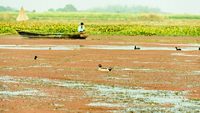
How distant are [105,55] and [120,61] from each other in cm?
416

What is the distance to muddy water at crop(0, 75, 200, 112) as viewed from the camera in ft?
55.9

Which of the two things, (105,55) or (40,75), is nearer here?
(40,75)

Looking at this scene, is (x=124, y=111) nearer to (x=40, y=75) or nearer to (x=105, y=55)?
(x=40, y=75)

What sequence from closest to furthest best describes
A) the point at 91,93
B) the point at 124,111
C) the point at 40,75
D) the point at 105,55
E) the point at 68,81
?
the point at 124,111
the point at 91,93
the point at 68,81
the point at 40,75
the point at 105,55

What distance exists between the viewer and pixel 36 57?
32.9 m

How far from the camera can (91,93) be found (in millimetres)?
19625

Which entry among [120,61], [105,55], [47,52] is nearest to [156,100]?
[120,61]

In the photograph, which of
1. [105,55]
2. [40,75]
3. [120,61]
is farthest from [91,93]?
[105,55]

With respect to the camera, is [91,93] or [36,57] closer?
[91,93]

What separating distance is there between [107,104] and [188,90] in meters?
4.65

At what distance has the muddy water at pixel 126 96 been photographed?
17031 mm

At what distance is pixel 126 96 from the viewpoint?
752 inches

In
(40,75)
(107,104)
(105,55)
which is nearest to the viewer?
(107,104)

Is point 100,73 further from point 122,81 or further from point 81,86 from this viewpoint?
point 81,86
